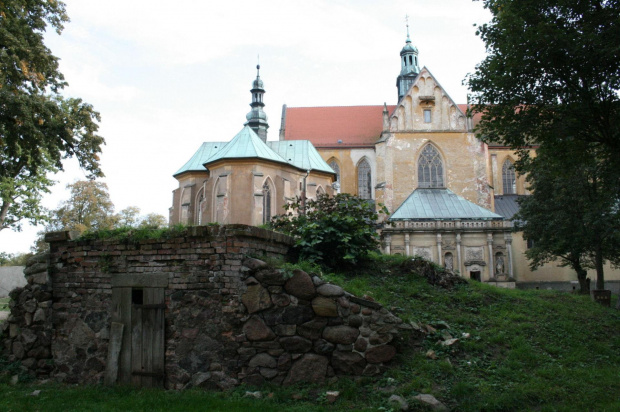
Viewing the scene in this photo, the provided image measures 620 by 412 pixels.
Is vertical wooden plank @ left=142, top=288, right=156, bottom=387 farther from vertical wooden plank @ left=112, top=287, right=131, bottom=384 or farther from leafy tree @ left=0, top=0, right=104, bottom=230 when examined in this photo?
leafy tree @ left=0, top=0, right=104, bottom=230

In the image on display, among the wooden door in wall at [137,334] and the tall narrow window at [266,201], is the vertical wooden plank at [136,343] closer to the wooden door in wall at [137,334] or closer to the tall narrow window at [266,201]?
the wooden door in wall at [137,334]

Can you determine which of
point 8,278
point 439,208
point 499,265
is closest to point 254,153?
point 439,208

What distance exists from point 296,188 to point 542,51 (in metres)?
18.3

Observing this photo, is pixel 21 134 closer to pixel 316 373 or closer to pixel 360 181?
pixel 316 373

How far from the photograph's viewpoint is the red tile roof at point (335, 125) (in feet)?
132

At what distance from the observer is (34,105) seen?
12.7 m

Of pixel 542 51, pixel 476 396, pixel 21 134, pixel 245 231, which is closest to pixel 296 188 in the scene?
pixel 21 134

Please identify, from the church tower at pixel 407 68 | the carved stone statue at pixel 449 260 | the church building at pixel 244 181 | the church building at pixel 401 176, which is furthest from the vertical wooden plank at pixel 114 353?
the church tower at pixel 407 68

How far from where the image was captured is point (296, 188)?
27.8 meters

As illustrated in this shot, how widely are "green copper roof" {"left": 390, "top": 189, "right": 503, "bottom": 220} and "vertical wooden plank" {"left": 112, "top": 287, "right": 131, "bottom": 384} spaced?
23.7m

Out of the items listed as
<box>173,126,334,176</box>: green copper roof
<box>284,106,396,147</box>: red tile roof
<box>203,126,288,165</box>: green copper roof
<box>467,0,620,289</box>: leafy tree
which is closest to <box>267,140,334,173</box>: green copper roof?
<box>173,126,334,176</box>: green copper roof

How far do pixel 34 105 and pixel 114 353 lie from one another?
792cm

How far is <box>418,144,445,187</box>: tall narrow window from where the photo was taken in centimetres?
3581

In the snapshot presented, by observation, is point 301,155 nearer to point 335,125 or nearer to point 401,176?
point 401,176
